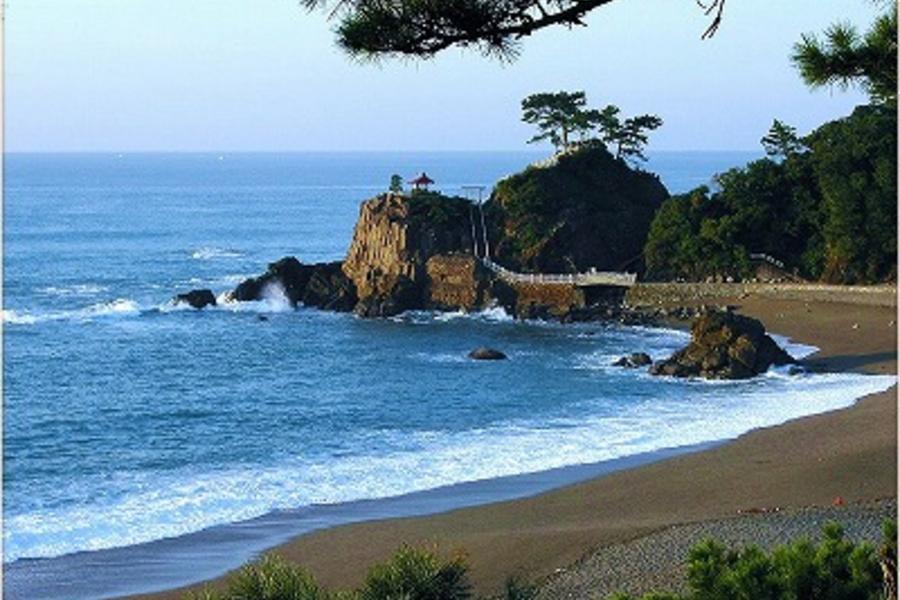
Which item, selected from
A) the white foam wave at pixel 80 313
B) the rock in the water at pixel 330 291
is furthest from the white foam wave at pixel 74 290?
the rock in the water at pixel 330 291

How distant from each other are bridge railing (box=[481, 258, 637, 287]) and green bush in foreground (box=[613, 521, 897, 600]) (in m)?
39.9

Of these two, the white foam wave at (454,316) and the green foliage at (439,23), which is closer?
the green foliage at (439,23)

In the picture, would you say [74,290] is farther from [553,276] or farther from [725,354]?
[725,354]

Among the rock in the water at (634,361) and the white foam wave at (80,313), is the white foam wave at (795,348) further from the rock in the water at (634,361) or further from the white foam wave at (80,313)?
the white foam wave at (80,313)

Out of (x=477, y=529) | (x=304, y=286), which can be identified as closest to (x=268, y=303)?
(x=304, y=286)

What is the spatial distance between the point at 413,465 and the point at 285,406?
7.61m

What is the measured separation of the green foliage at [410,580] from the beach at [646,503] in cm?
489

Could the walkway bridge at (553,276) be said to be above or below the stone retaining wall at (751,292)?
above

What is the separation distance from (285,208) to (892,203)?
79.8m

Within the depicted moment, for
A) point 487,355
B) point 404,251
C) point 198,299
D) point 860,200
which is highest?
point 860,200

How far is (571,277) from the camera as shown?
4847cm

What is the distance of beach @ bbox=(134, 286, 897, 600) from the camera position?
58.2 feet

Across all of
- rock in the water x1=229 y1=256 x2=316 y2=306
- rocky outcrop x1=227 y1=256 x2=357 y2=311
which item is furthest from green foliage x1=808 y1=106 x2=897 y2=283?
rock in the water x1=229 y1=256 x2=316 y2=306

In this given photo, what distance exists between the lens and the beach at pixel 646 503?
17.8 m
